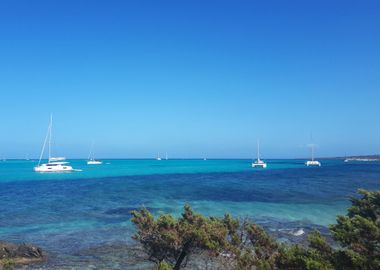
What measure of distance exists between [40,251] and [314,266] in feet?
60.8

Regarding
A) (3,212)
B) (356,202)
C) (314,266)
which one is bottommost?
(3,212)

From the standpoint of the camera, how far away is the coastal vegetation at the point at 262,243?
1248 cm

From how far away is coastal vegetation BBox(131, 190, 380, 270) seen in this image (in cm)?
1248

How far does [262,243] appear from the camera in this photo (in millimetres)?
16625

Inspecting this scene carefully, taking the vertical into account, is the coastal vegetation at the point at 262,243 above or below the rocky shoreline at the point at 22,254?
above

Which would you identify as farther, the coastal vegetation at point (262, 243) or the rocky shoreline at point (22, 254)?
the rocky shoreline at point (22, 254)

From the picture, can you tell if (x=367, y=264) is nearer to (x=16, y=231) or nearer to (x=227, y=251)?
(x=227, y=251)

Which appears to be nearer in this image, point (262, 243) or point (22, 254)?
point (262, 243)

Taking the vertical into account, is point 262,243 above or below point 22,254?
above

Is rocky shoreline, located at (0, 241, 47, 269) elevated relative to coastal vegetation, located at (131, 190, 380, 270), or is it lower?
lower

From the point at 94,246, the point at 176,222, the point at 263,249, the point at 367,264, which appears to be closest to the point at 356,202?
the point at 263,249

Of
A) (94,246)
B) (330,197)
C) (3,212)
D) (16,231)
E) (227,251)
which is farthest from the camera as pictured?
(330,197)

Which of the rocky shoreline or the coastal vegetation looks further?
the rocky shoreline

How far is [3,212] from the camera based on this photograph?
1754 inches
